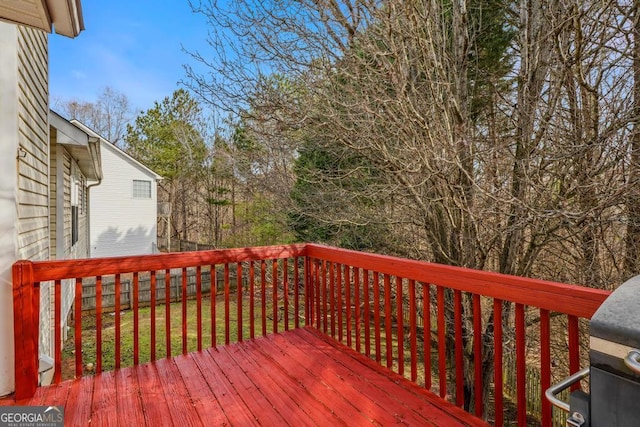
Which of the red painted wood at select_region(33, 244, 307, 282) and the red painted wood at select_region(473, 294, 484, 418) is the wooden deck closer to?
the red painted wood at select_region(473, 294, 484, 418)

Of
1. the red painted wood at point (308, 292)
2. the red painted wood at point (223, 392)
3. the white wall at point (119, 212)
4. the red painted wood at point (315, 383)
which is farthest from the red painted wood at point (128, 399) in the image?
the white wall at point (119, 212)

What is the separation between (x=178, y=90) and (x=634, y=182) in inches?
809

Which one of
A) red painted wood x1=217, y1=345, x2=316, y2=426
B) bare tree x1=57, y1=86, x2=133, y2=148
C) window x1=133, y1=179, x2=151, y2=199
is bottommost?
red painted wood x1=217, y1=345, x2=316, y2=426

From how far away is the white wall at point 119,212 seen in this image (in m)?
15.2

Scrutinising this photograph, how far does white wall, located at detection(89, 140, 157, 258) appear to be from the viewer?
1517cm

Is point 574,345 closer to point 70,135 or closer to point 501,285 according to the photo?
point 501,285

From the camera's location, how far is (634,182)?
3.02 m

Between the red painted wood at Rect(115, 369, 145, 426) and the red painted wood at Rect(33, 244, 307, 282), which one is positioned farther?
the red painted wood at Rect(33, 244, 307, 282)

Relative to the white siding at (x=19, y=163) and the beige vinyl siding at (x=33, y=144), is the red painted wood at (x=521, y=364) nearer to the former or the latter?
the white siding at (x=19, y=163)

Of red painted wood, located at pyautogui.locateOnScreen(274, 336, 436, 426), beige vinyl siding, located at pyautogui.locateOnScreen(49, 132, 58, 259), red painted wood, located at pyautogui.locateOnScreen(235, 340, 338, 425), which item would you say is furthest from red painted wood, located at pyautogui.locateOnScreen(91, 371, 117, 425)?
beige vinyl siding, located at pyautogui.locateOnScreen(49, 132, 58, 259)

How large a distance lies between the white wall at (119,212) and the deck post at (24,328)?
14398 mm

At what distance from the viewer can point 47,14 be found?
2.02 m

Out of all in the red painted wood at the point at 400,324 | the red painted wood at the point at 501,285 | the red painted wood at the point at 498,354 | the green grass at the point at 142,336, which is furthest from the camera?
the green grass at the point at 142,336

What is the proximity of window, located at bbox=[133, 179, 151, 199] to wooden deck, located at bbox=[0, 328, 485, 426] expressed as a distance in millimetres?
15558
